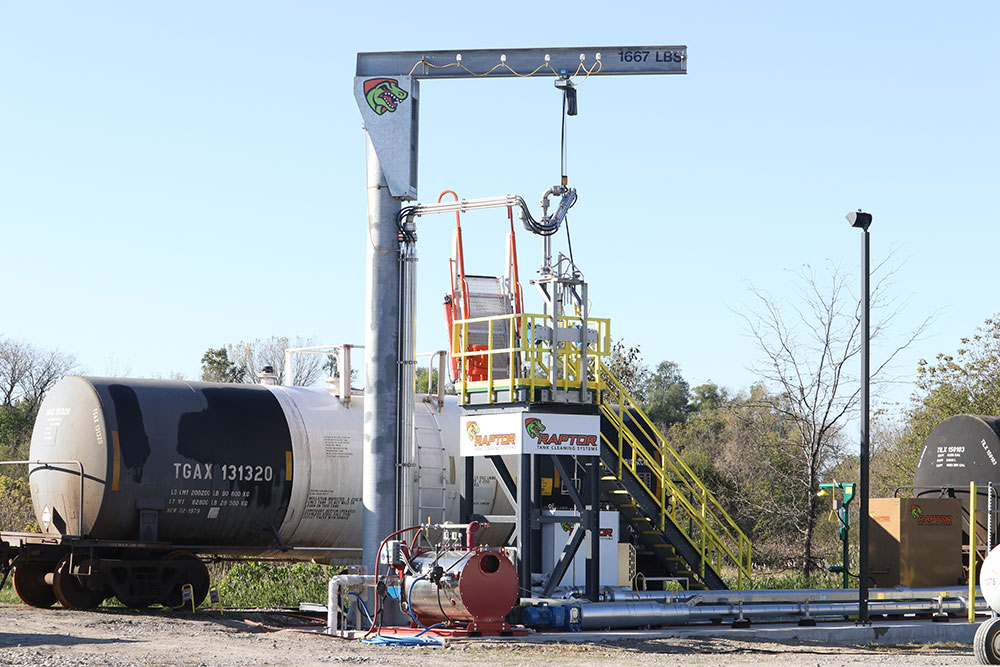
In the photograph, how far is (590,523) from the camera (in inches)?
797

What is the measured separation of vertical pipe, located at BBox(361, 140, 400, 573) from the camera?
20078 mm

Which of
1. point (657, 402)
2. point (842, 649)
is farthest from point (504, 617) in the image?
point (657, 402)

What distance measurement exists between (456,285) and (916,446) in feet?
77.2

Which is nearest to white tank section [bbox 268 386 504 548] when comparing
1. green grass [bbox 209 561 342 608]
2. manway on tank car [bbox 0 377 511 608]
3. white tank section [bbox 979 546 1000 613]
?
manway on tank car [bbox 0 377 511 608]

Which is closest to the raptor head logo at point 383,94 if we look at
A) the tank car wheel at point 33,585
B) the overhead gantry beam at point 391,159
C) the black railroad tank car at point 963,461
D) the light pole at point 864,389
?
the overhead gantry beam at point 391,159

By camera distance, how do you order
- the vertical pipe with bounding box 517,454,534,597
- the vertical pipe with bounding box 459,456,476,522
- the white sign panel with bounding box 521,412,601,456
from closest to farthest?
the vertical pipe with bounding box 517,454,534,597
the white sign panel with bounding box 521,412,601,456
the vertical pipe with bounding box 459,456,476,522

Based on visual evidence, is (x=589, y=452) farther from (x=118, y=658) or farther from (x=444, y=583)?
(x=118, y=658)

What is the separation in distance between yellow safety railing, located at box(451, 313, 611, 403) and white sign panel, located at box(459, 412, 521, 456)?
1.08 ft

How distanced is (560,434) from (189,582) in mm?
6418

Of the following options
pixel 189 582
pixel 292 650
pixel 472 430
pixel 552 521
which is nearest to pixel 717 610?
pixel 552 521

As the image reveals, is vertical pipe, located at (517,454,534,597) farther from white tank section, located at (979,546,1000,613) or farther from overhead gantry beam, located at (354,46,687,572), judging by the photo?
white tank section, located at (979,546,1000,613)

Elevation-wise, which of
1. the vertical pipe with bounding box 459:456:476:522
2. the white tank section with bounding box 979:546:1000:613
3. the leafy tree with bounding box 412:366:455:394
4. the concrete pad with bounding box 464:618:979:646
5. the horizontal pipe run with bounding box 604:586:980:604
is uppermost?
the leafy tree with bounding box 412:366:455:394

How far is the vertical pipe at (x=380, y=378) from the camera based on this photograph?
2008 cm

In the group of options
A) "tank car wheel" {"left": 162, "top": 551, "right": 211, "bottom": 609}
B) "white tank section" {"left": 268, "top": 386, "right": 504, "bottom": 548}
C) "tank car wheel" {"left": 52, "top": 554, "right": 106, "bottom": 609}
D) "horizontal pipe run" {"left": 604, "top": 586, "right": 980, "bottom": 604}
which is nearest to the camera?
"horizontal pipe run" {"left": 604, "top": 586, "right": 980, "bottom": 604}
